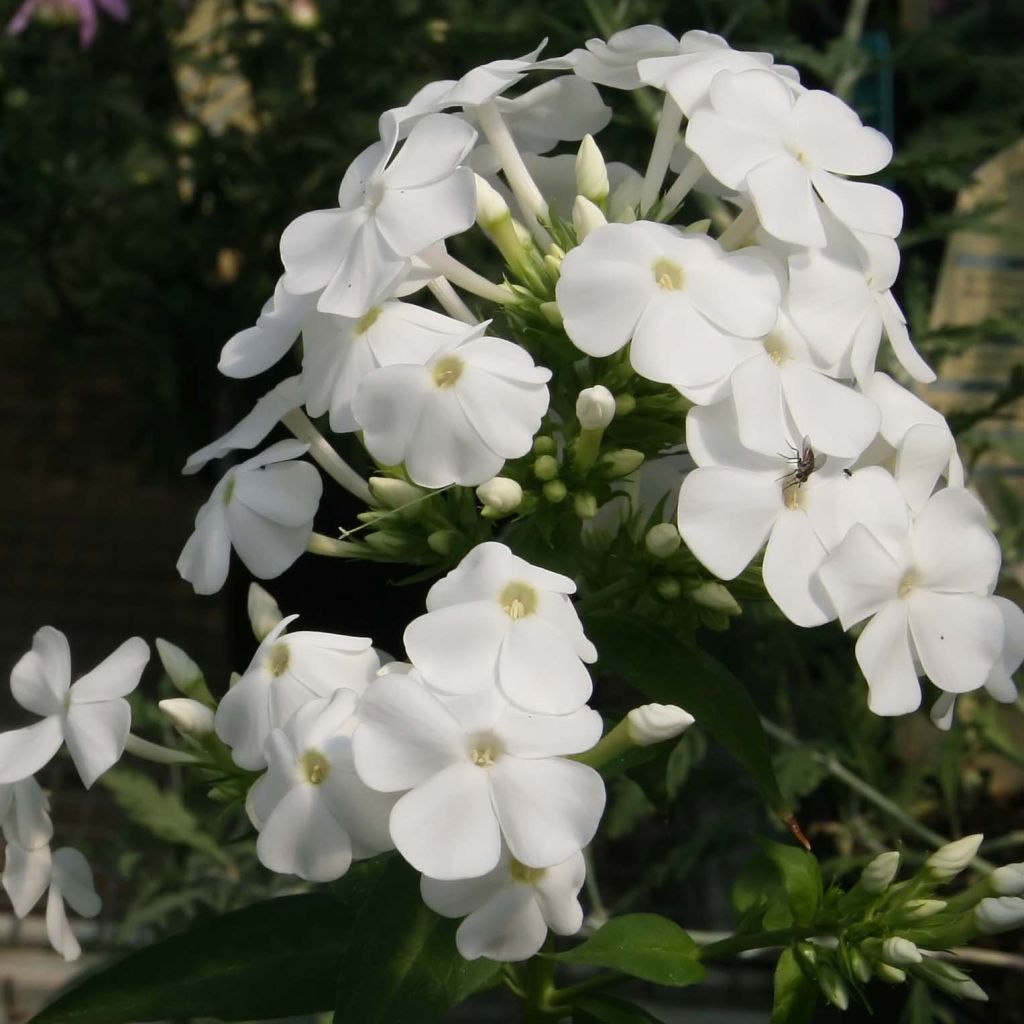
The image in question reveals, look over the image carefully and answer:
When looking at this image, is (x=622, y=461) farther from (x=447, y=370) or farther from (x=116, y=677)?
(x=116, y=677)

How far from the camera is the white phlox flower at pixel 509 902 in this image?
402mm

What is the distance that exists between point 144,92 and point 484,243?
53 centimetres

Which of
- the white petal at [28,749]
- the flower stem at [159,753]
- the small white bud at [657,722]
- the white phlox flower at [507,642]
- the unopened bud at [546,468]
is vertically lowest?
the flower stem at [159,753]

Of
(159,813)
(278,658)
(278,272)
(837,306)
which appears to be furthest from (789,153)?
(278,272)

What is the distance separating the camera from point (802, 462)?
43 centimetres

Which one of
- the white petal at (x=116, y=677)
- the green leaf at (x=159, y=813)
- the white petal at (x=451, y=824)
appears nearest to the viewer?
the white petal at (x=451, y=824)

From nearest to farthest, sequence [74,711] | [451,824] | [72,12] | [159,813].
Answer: [451,824], [74,711], [159,813], [72,12]

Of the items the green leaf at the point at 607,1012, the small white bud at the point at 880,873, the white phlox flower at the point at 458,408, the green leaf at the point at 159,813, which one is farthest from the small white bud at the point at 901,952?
the green leaf at the point at 159,813

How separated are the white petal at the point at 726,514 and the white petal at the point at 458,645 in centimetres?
8

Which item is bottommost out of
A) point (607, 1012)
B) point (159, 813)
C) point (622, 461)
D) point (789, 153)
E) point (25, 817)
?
point (159, 813)

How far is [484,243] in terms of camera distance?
1095 millimetres

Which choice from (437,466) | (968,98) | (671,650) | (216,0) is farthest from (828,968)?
(216,0)

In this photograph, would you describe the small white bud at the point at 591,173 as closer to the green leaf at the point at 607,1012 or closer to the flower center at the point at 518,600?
the flower center at the point at 518,600

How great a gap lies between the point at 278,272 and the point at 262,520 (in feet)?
2.90
